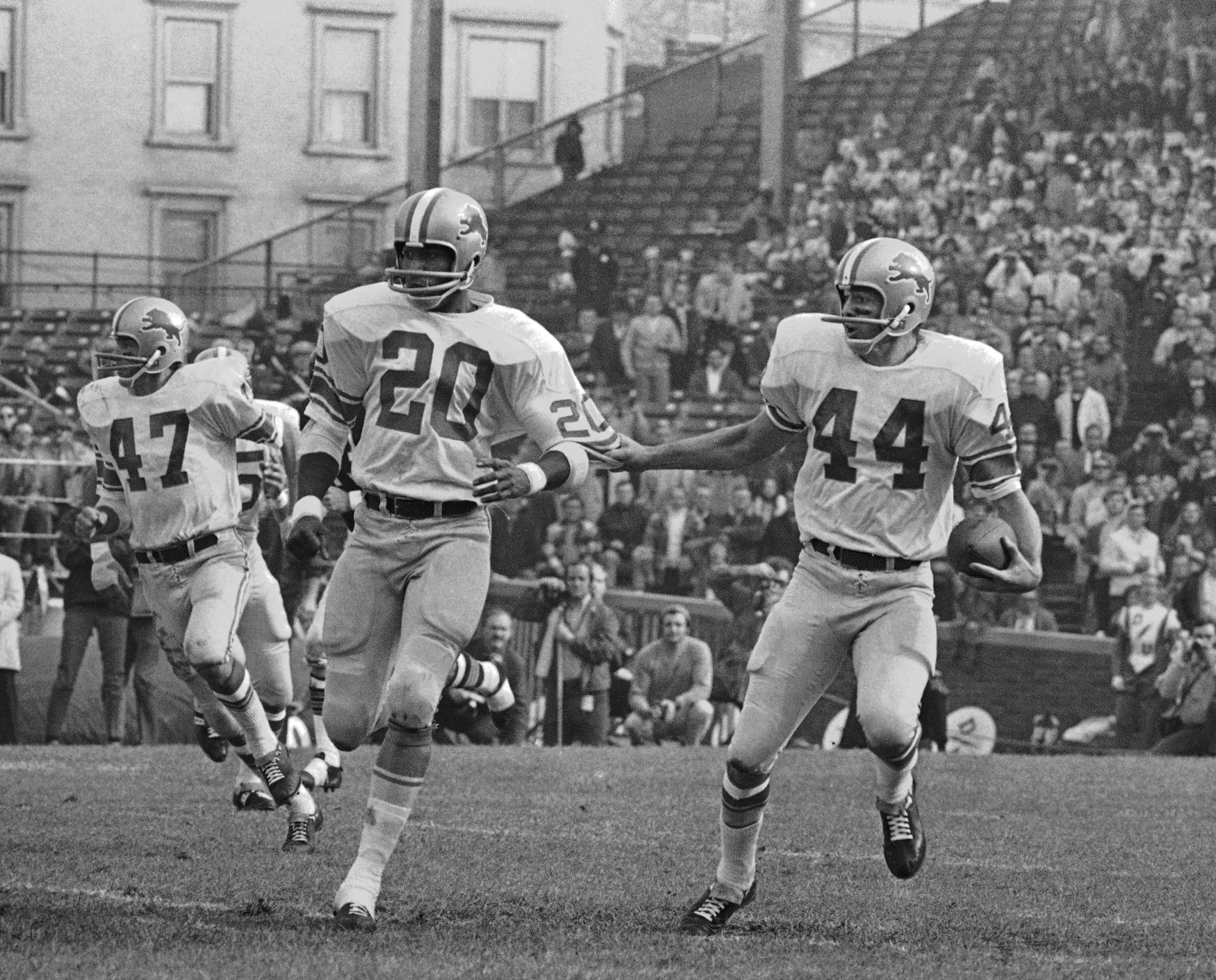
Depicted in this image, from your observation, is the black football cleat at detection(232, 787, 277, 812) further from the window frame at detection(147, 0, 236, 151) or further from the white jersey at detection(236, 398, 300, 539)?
the window frame at detection(147, 0, 236, 151)

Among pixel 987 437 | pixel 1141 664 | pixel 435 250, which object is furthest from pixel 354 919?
pixel 1141 664

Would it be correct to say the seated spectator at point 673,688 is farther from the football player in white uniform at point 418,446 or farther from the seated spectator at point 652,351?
the football player in white uniform at point 418,446

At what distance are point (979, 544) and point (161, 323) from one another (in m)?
3.68

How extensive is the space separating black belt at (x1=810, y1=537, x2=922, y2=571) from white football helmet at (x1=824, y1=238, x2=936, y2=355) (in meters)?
0.59

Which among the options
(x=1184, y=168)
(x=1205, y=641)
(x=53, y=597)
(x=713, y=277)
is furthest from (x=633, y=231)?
(x=1205, y=641)

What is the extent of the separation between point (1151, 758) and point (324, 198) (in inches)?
905

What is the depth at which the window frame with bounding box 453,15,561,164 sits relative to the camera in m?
35.9

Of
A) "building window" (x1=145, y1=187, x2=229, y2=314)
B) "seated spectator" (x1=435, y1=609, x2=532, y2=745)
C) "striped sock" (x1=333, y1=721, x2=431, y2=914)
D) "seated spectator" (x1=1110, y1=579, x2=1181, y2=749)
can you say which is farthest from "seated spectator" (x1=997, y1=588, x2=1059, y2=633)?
"building window" (x1=145, y1=187, x2=229, y2=314)

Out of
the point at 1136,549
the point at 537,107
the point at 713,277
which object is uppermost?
the point at 537,107

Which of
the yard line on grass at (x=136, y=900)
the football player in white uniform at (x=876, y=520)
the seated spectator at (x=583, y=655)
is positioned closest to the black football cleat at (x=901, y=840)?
the football player in white uniform at (x=876, y=520)

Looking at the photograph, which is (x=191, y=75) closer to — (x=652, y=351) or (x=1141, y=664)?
(x=652, y=351)

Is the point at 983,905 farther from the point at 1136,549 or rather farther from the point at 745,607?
the point at 1136,549

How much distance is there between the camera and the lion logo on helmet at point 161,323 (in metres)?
8.96

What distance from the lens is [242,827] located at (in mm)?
8922
